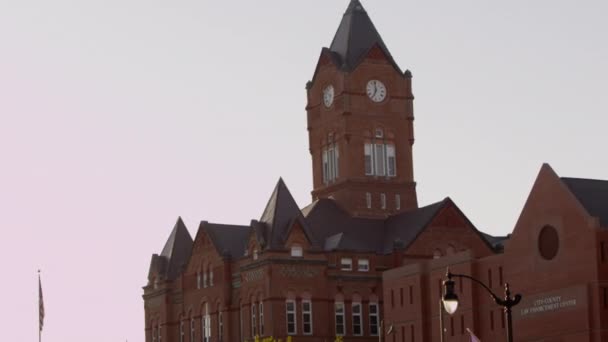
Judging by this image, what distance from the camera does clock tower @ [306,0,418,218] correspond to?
137250 millimetres

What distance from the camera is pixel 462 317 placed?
→ 114m

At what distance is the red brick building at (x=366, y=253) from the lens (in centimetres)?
10356

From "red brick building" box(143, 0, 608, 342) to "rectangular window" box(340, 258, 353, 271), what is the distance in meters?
0.11

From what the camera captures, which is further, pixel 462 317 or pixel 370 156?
pixel 370 156

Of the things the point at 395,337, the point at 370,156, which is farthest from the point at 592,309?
the point at 370,156

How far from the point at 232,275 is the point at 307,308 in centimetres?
825

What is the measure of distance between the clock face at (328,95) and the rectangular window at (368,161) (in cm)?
508

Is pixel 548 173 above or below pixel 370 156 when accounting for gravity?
below

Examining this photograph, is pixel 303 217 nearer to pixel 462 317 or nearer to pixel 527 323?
pixel 462 317

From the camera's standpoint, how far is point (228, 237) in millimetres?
135625

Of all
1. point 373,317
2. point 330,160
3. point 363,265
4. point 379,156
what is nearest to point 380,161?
point 379,156

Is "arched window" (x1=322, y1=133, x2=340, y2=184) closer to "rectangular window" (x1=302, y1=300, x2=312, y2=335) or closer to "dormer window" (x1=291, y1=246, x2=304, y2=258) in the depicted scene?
"dormer window" (x1=291, y1=246, x2=304, y2=258)

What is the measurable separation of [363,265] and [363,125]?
14.0m

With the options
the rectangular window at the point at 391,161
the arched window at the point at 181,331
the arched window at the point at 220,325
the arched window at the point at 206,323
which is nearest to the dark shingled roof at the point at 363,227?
the rectangular window at the point at 391,161
